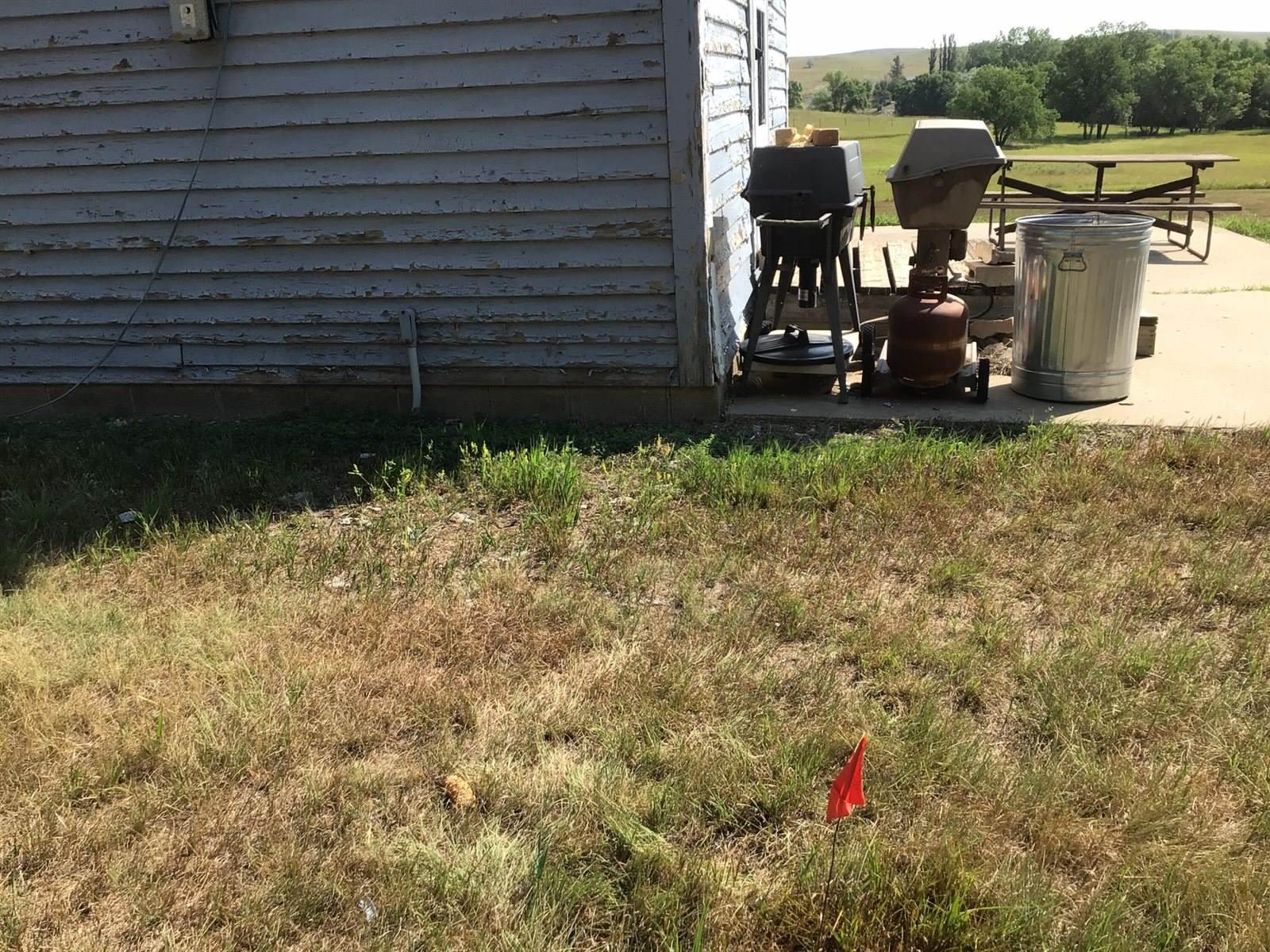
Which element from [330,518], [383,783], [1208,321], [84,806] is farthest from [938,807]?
[1208,321]

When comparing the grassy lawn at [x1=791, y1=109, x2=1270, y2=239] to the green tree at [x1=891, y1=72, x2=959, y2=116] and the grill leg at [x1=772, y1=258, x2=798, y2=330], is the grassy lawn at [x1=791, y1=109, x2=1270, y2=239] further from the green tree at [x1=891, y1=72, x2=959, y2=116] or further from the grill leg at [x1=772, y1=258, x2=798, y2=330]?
the green tree at [x1=891, y1=72, x2=959, y2=116]

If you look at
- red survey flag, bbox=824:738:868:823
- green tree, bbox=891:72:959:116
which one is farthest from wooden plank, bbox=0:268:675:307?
green tree, bbox=891:72:959:116

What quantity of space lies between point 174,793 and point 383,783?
1.78 ft

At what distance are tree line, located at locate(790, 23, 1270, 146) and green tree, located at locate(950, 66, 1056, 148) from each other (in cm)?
6

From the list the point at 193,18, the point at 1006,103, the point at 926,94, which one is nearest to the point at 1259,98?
the point at 1006,103

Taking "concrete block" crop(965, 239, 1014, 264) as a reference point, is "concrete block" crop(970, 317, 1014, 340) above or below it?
below

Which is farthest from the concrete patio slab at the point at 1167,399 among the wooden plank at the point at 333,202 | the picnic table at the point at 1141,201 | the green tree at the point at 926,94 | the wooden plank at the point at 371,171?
the green tree at the point at 926,94

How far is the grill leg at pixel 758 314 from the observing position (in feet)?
19.0

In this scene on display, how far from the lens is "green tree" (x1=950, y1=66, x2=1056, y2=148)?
5975 cm

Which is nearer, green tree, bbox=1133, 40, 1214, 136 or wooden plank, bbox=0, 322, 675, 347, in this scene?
wooden plank, bbox=0, 322, 675, 347

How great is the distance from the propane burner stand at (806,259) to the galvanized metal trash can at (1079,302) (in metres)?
0.99

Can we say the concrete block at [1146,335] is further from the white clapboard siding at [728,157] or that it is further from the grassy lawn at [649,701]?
the white clapboard siding at [728,157]

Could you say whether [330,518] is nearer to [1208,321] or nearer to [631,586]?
[631,586]

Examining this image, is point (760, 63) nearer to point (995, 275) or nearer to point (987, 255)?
point (987, 255)
